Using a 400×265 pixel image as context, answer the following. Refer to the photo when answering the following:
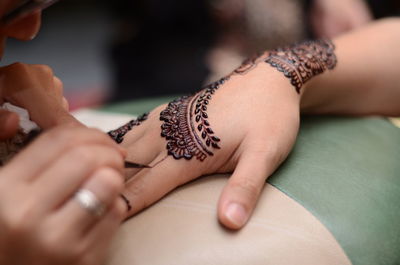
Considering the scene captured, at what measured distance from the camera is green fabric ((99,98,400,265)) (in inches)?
29.0

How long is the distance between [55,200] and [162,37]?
274cm

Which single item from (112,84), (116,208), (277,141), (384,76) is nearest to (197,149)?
(277,141)

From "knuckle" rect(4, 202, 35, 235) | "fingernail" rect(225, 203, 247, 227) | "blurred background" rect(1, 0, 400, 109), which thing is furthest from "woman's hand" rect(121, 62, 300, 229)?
"blurred background" rect(1, 0, 400, 109)

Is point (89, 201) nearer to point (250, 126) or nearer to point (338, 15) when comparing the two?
→ point (250, 126)

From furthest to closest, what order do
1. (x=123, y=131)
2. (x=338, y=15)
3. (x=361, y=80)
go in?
(x=338, y=15)
(x=361, y=80)
(x=123, y=131)

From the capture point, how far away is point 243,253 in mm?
669

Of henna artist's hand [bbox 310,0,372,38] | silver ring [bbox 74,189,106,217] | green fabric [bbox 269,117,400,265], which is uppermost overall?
silver ring [bbox 74,189,106,217]

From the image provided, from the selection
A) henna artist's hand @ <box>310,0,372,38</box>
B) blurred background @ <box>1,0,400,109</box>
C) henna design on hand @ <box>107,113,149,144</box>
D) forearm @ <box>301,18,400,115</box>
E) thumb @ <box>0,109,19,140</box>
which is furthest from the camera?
blurred background @ <box>1,0,400,109</box>

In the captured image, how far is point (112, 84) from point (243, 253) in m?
2.35

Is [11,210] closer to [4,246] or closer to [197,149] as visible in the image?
[4,246]

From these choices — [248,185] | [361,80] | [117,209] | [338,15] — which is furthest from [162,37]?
[117,209]

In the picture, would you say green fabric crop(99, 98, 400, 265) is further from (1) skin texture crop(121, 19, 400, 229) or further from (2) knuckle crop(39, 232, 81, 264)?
(2) knuckle crop(39, 232, 81, 264)

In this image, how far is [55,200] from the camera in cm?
50

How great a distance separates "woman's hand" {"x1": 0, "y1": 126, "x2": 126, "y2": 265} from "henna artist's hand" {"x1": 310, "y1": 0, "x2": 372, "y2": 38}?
148cm
